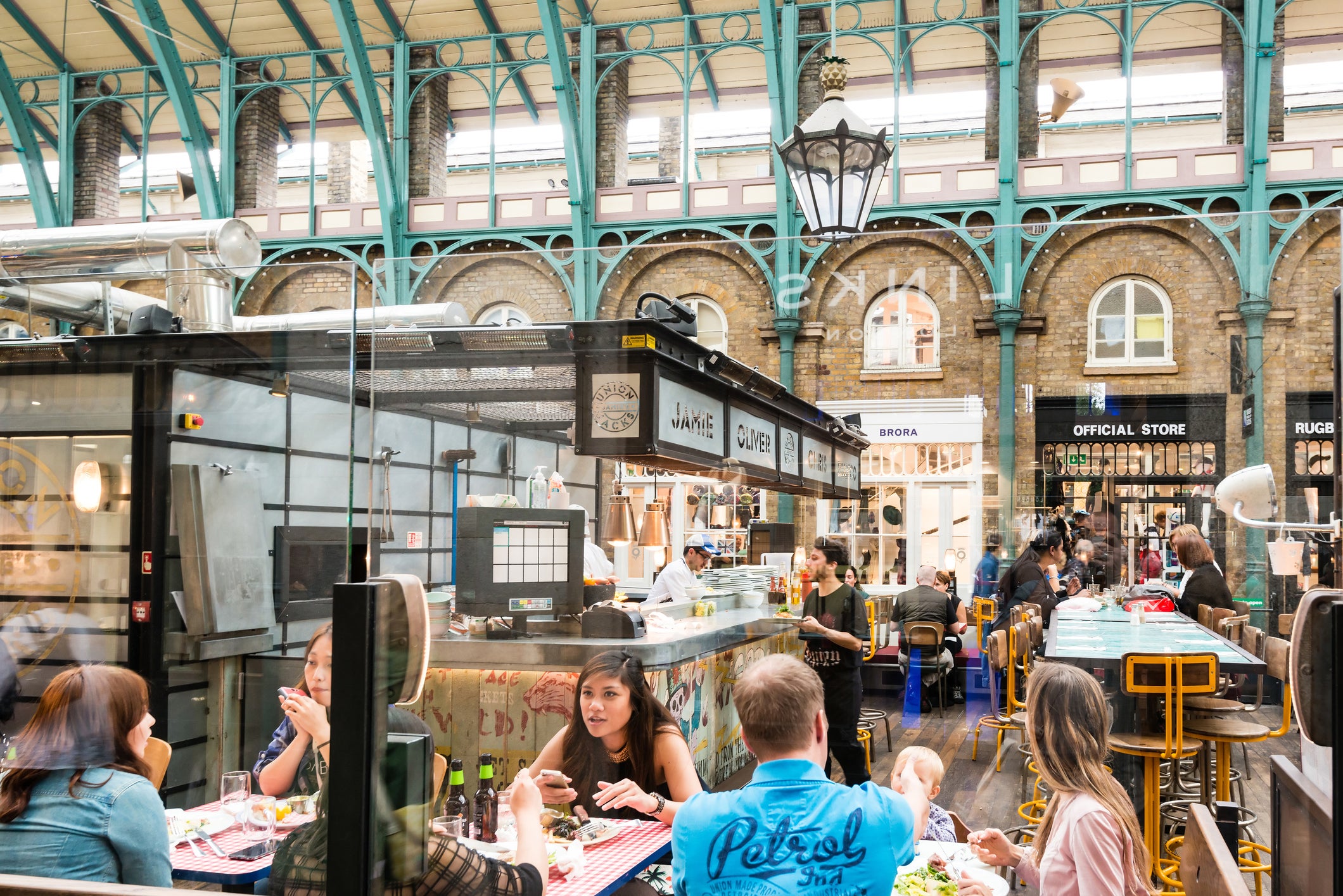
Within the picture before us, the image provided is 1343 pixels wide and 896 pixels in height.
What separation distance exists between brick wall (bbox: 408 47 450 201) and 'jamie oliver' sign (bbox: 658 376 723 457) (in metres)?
10.1

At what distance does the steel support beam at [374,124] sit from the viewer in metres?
12.4

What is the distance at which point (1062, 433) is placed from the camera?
9.48 ft

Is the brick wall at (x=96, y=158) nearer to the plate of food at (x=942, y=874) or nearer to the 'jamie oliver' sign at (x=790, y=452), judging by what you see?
the 'jamie oliver' sign at (x=790, y=452)

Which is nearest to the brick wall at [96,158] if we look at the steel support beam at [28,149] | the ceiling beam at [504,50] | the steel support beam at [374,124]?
the steel support beam at [28,149]

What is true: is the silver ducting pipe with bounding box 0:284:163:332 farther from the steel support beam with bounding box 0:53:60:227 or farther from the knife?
the steel support beam with bounding box 0:53:60:227

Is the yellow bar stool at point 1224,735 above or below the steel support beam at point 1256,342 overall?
below

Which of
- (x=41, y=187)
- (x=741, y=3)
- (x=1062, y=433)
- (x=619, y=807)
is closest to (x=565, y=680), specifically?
(x=619, y=807)

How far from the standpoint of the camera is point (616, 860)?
293 cm

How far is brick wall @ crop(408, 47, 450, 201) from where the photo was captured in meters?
13.0

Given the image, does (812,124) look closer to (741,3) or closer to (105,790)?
(105,790)

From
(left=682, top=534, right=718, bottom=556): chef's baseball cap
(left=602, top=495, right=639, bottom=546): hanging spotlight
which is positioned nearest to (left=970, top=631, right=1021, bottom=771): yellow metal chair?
(left=682, top=534, right=718, bottom=556): chef's baseball cap

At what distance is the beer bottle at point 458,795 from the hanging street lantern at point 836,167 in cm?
237

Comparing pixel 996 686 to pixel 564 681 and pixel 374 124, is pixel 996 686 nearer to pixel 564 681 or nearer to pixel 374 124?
pixel 564 681

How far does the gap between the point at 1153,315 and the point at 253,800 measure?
236 centimetres
